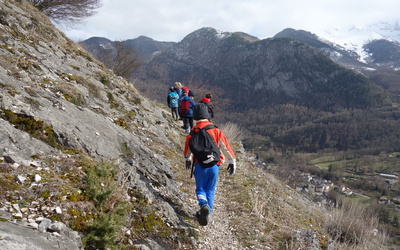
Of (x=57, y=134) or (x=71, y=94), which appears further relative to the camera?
(x=71, y=94)

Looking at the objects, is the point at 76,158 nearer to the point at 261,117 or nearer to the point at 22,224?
the point at 22,224

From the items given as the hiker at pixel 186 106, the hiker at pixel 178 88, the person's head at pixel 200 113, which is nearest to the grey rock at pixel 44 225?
the person's head at pixel 200 113

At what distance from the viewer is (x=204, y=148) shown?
4.63 meters

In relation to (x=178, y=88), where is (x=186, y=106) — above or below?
below

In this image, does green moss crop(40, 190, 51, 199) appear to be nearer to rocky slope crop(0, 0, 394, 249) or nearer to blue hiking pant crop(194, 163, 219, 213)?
rocky slope crop(0, 0, 394, 249)

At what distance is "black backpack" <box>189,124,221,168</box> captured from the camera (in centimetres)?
461

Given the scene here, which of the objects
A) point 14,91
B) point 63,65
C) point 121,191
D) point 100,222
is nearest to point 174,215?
point 121,191

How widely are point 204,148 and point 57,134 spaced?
2.81m

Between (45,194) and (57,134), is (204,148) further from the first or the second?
(57,134)

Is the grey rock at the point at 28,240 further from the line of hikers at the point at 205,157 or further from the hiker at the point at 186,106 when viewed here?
the hiker at the point at 186,106

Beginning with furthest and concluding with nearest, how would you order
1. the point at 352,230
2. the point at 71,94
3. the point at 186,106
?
the point at 186,106, the point at 352,230, the point at 71,94

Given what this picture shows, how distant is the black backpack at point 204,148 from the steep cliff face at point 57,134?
3.80ft

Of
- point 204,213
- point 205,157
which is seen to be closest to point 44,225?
point 204,213

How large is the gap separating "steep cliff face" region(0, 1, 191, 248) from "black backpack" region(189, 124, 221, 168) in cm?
116
